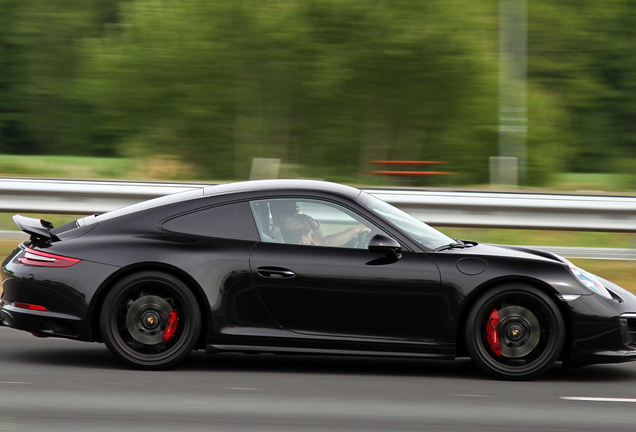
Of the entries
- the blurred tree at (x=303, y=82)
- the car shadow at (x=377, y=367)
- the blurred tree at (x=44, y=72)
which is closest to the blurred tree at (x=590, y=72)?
the blurred tree at (x=303, y=82)

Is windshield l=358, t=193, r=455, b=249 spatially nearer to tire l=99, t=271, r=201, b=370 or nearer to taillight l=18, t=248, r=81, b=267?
tire l=99, t=271, r=201, b=370

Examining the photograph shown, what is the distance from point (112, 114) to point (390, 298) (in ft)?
63.5

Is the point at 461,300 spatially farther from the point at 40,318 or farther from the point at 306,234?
the point at 40,318

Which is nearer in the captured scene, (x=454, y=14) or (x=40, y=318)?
(x=40, y=318)

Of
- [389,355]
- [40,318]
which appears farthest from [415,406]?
[40,318]

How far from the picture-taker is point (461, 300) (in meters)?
5.35

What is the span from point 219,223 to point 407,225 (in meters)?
1.28

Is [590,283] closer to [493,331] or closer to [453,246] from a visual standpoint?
[493,331]

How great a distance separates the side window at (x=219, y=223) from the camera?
5504 millimetres

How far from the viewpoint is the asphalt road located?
4.49 meters

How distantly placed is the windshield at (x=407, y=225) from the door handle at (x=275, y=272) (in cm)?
72

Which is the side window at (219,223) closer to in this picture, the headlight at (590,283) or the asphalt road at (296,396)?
the asphalt road at (296,396)

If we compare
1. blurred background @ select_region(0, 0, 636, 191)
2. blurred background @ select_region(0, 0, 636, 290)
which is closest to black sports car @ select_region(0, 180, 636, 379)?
blurred background @ select_region(0, 0, 636, 290)

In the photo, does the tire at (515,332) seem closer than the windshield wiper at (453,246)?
Yes
